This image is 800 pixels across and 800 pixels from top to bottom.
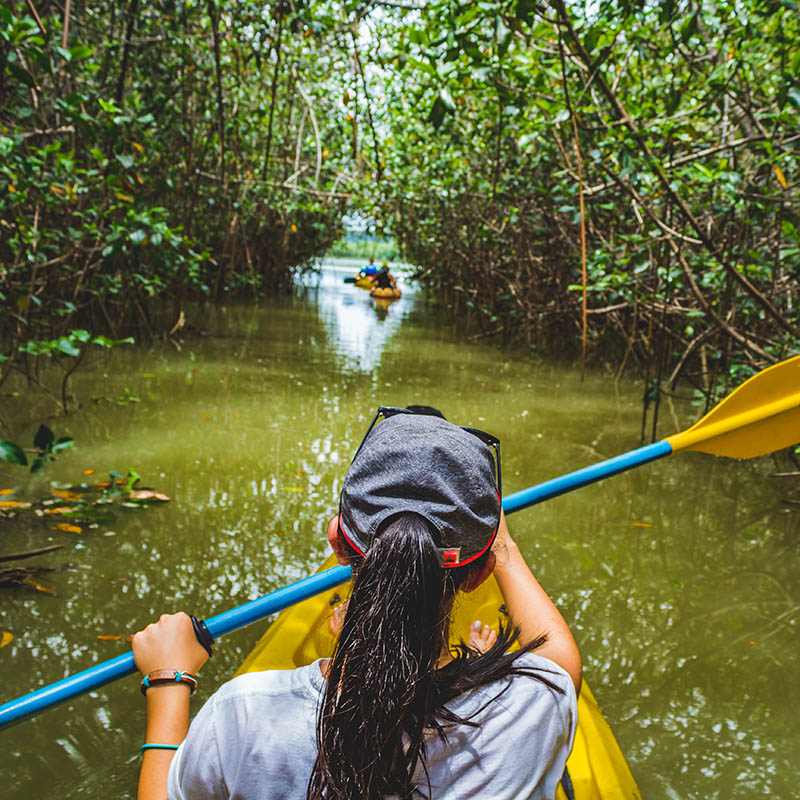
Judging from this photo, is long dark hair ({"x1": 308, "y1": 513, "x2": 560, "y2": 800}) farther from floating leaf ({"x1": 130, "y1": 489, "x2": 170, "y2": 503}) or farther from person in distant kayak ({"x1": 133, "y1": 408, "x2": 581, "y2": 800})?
floating leaf ({"x1": 130, "y1": 489, "x2": 170, "y2": 503})

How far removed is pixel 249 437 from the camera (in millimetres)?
4184

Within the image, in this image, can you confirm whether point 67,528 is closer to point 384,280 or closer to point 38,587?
point 38,587

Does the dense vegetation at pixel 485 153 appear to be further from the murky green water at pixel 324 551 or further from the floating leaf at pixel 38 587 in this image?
the floating leaf at pixel 38 587

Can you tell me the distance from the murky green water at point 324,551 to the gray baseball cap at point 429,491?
120 centimetres

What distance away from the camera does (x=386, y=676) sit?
0.75 meters

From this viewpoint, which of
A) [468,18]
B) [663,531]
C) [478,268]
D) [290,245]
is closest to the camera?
[468,18]

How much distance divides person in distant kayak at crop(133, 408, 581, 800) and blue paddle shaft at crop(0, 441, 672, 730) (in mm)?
400

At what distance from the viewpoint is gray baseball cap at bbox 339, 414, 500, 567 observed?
82cm

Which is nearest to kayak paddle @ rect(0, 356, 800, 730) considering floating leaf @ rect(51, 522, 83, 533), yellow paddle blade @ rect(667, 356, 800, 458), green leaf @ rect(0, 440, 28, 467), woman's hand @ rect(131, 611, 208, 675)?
yellow paddle blade @ rect(667, 356, 800, 458)

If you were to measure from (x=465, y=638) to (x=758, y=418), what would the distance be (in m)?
1.01

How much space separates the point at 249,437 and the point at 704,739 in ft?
9.56

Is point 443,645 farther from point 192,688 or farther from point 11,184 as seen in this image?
point 11,184

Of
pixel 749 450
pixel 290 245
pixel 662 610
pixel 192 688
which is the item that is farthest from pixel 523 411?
pixel 290 245

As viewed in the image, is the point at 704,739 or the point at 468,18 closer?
the point at 704,739
